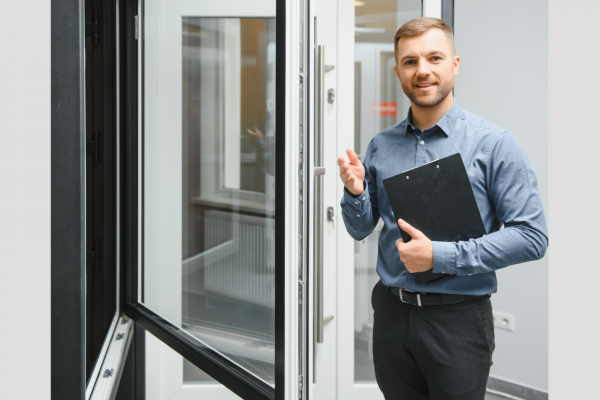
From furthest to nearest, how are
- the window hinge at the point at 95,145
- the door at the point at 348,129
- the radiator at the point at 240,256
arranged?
the door at the point at 348,129
the window hinge at the point at 95,145
the radiator at the point at 240,256

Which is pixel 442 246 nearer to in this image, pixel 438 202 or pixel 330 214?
pixel 438 202

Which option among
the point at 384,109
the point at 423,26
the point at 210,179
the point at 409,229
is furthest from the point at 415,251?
the point at 384,109

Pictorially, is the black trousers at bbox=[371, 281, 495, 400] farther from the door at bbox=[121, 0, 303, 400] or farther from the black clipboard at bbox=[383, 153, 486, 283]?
the door at bbox=[121, 0, 303, 400]

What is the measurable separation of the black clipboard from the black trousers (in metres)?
0.10

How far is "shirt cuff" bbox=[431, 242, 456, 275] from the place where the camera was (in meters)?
1.04

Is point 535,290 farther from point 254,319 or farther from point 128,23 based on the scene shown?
point 128,23

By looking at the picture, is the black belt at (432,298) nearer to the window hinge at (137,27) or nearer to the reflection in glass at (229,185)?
the reflection in glass at (229,185)

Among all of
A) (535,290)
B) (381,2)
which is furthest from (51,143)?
(535,290)

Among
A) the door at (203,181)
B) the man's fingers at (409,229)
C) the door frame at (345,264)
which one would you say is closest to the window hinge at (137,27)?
the door at (203,181)

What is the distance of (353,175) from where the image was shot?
3.79ft

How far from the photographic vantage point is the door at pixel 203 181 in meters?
1.41

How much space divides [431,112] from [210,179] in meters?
0.81

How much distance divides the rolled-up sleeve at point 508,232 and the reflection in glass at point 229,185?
0.54 meters

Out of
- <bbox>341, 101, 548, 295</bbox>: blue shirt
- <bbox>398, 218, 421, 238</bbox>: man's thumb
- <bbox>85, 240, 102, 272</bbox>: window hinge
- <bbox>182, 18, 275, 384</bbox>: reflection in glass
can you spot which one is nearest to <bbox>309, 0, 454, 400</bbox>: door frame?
<bbox>182, 18, 275, 384</bbox>: reflection in glass
